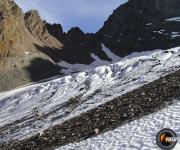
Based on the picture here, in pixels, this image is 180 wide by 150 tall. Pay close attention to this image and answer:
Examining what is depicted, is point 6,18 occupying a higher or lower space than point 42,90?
higher

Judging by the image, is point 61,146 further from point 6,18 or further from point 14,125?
point 6,18

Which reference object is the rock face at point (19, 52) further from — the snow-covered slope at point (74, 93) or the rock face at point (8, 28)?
the snow-covered slope at point (74, 93)

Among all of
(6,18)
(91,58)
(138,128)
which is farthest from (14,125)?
(91,58)

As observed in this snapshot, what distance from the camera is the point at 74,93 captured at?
56.3m

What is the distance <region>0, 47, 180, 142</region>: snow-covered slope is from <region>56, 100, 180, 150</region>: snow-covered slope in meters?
8.60

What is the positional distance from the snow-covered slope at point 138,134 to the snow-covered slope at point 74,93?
8596mm

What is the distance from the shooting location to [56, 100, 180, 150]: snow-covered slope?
23203 millimetres

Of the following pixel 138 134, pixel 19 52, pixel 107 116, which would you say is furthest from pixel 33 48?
pixel 138 134

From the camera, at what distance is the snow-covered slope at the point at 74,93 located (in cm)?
4022

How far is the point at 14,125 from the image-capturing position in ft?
144

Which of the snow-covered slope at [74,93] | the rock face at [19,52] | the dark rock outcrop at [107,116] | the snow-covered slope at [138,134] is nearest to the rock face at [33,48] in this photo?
the rock face at [19,52]

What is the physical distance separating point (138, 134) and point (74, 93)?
32.1 meters

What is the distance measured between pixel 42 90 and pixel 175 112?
132 ft

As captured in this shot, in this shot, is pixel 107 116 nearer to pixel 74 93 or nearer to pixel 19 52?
pixel 74 93
